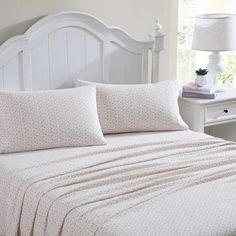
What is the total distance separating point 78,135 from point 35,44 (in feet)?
2.17

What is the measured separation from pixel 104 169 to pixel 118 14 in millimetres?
1414

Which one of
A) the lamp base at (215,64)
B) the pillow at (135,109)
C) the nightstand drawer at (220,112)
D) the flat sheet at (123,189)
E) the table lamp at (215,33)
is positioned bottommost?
the nightstand drawer at (220,112)

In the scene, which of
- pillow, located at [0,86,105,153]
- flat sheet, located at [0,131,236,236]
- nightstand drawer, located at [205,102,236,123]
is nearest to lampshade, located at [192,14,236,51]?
nightstand drawer, located at [205,102,236,123]

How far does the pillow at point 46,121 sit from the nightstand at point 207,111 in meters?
0.85

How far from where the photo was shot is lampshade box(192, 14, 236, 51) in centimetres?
344

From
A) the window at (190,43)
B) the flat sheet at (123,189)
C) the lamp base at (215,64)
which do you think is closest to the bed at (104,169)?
the flat sheet at (123,189)

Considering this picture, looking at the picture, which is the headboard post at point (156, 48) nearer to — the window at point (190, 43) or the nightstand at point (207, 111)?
the nightstand at point (207, 111)

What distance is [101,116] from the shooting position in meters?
2.93

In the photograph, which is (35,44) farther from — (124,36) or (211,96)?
(211,96)

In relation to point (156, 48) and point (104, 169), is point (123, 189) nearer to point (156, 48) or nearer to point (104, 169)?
point (104, 169)

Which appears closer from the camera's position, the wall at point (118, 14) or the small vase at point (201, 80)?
the wall at point (118, 14)

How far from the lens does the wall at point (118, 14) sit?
3012 millimetres

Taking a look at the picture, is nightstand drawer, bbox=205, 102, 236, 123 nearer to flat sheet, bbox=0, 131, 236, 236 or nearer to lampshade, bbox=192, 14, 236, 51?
lampshade, bbox=192, 14, 236, 51

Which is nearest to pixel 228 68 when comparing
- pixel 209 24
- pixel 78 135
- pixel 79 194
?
pixel 209 24
